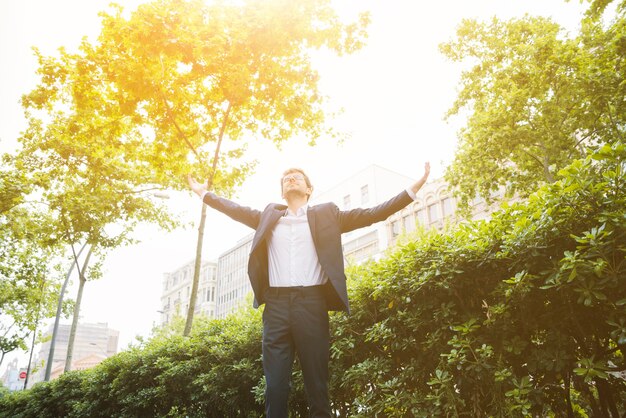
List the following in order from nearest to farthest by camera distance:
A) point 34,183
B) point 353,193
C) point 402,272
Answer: point 402,272 < point 34,183 < point 353,193

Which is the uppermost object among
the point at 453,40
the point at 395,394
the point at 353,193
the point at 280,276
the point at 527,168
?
the point at 353,193

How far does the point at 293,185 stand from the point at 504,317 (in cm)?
213

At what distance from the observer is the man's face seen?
152 inches

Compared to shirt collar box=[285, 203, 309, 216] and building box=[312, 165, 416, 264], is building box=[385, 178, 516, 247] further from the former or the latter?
shirt collar box=[285, 203, 309, 216]

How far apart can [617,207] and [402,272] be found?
1757mm

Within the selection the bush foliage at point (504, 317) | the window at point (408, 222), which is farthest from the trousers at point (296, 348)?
the window at point (408, 222)

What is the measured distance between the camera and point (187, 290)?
9288cm

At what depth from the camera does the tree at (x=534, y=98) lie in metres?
12.5

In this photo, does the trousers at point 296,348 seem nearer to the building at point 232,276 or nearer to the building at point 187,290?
the building at point 232,276

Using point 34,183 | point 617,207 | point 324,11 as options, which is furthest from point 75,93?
point 617,207

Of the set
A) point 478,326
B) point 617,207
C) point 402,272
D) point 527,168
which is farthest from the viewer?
point 527,168

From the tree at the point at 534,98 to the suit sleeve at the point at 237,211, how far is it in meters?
12.6

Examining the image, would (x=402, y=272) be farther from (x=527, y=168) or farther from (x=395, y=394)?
(x=527, y=168)

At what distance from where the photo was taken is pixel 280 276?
3.34m
